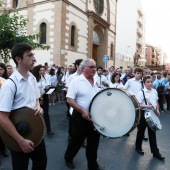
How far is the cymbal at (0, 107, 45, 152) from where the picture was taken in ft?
7.76

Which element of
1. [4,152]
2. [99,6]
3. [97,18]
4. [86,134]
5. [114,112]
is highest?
[99,6]

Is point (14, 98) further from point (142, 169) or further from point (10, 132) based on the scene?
point (142, 169)

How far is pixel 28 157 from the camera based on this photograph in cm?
259

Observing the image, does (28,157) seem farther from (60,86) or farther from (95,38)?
(95,38)

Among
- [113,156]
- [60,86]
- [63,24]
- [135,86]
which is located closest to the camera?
[113,156]

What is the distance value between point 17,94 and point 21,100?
0.24 feet

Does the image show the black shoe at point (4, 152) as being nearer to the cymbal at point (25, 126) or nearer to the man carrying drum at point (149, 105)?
the cymbal at point (25, 126)

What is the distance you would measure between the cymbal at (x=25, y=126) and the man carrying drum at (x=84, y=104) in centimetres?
127

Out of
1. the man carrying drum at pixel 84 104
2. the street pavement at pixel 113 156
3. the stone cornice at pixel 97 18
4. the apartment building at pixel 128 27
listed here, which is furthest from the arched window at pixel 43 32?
the apartment building at pixel 128 27

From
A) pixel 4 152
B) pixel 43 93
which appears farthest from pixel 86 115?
pixel 43 93

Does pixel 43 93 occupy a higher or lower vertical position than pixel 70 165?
higher

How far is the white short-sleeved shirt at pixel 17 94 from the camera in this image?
2.30 m

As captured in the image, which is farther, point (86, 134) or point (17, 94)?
point (86, 134)

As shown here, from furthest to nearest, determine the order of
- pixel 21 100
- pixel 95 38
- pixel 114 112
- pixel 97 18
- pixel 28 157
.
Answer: pixel 95 38
pixel 97 18
pixel 114 112
pixel 28 157
pixel 21 100
